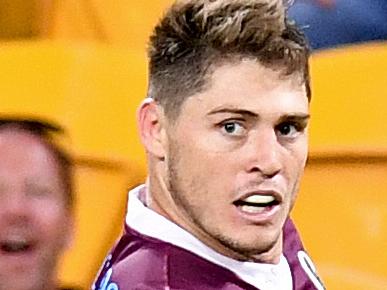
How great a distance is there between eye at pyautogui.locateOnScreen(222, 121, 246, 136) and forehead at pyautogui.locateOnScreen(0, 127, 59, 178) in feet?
1.65

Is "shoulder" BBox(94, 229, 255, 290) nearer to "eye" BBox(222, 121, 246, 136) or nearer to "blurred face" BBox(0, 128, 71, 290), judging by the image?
"eye" BBox(222, 121, 246, 136)

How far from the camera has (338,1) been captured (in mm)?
2623

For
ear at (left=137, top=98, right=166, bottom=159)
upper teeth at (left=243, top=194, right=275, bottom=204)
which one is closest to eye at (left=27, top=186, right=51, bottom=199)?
ear at (left=137, top=98, right=166, bottom=159)

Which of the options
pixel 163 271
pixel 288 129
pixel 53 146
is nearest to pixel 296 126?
pixel 288 129

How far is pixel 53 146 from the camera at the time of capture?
215cm

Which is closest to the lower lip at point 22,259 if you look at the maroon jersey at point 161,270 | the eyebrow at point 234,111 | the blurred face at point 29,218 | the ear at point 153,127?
the blurred face at point 29,218

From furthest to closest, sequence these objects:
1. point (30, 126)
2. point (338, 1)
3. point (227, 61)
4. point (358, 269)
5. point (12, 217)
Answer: point (338, 1), point (358, 269), point (30, 126), point (12, 217), point (227, 61)

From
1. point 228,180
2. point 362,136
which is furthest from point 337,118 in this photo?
point 228,180

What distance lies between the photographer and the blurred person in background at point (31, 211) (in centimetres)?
197

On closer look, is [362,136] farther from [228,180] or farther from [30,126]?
[228,180]

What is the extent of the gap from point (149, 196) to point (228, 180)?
0.48ft

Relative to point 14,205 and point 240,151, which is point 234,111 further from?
point 14,205

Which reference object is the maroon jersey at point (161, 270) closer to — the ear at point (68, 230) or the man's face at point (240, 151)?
the man's face at point (240, 151)

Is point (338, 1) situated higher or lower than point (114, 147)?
higher
